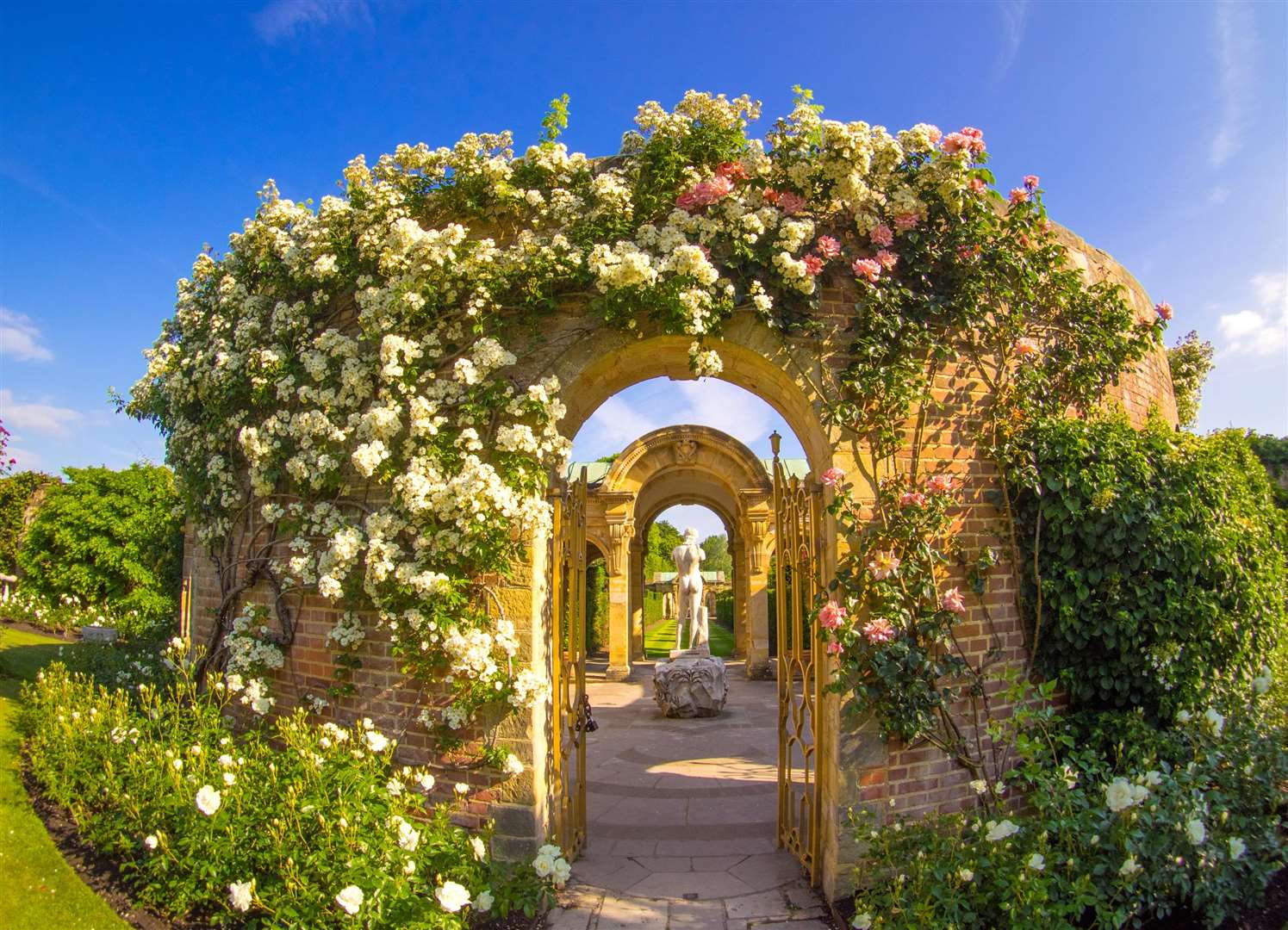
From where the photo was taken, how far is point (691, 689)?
10.1 metres

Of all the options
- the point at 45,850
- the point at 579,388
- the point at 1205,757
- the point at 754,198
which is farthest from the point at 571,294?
the point at 45,850

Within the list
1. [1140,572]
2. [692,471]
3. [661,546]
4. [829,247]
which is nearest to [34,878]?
[829,247]

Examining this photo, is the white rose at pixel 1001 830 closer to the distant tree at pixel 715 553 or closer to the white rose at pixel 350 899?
the white rose at pixel 350 899

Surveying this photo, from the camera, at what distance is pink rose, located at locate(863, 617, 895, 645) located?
399 cm

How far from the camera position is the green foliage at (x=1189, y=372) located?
→ 1062 centimetres

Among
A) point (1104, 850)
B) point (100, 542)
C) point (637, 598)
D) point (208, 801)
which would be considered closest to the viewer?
point (1104, 850)

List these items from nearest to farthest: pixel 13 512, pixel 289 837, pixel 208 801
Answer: pixel 208 801 → pixel 289 837 → pixel 13 512

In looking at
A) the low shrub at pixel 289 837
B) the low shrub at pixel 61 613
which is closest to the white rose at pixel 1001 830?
the low shrub at pixel 289 837

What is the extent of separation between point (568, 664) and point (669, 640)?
886 inches

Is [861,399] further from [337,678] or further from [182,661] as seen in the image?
[182,661]

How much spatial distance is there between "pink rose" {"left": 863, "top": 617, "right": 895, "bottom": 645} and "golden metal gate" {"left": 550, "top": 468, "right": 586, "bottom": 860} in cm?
177

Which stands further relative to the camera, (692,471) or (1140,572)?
(692,471)

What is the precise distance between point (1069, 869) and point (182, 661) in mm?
5184

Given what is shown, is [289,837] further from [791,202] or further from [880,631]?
[791,202]
